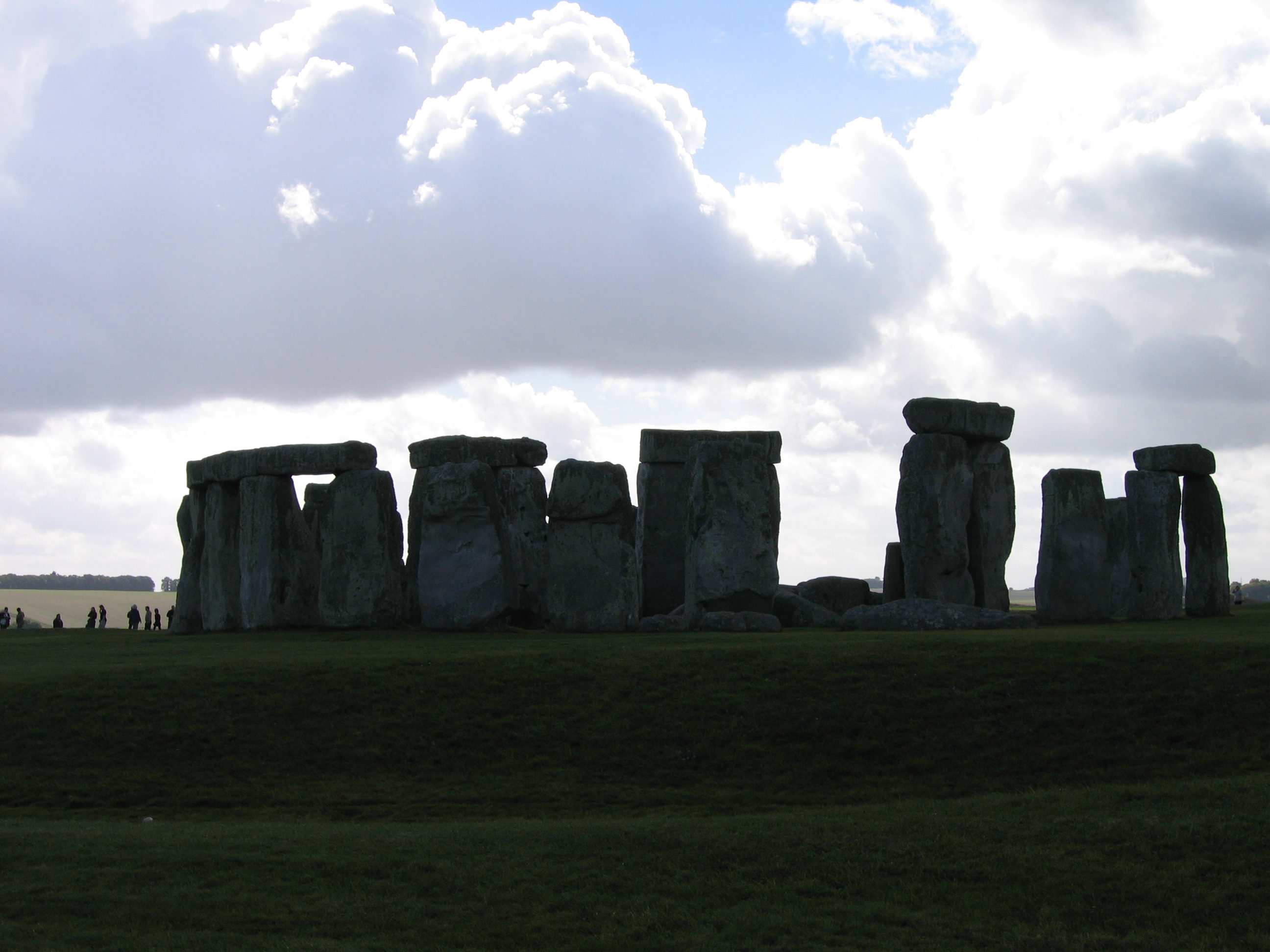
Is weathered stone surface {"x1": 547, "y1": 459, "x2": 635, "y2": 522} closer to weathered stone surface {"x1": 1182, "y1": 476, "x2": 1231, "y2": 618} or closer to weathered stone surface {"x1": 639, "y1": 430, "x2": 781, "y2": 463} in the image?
weathered stone surface {"x1": 639, "y1": 430, "x2": 781, "y2": 463}

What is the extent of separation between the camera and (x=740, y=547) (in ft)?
68.0

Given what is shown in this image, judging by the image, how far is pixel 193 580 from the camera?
983 inches

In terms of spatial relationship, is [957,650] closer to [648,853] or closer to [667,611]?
[648,853]

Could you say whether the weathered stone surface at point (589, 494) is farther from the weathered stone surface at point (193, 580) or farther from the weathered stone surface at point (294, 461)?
the weathered stone surface at point (193, 580)

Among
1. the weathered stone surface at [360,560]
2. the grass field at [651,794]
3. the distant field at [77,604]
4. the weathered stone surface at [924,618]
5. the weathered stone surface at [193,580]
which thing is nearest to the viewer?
the grass field at [651,794]

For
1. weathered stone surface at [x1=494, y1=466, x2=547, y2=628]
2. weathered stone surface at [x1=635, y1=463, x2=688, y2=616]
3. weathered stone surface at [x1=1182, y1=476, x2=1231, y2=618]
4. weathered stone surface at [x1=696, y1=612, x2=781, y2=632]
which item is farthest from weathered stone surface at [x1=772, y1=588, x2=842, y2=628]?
weathered stone surface at [x1=1182, y1=476, x2=1231, y2=618]

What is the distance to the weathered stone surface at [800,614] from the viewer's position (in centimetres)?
2167

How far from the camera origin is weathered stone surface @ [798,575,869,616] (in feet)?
84.3

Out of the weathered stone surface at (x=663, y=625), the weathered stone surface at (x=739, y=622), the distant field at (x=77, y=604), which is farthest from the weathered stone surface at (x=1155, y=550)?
the distant field at (x=77, y=604)

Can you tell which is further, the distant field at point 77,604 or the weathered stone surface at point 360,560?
the distant field at point 77,604

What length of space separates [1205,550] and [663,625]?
31.1ft

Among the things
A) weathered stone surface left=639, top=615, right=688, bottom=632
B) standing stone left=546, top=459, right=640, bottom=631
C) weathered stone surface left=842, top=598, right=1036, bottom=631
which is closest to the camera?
weathered stone surface left=842, top=598, right=1036, bottom=631

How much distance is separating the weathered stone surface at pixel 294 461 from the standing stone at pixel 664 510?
549 centimetres

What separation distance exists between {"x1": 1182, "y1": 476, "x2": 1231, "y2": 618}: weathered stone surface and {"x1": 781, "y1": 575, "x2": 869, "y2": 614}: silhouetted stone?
591cm
